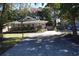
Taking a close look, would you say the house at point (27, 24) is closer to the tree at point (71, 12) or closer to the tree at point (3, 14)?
the tree at point (3, 14)

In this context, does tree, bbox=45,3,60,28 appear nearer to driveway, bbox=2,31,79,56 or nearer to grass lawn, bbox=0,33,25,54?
driveway, bbox=2,31,79,56

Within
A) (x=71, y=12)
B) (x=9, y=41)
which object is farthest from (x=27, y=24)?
(x=71, y=12)

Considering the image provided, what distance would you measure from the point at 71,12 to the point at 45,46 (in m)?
0.65

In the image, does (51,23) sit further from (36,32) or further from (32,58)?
(32,58)

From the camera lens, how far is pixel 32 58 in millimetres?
2990

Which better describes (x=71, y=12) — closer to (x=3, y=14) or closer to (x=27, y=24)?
(x=27, y=24)

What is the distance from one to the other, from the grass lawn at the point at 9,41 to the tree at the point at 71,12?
728 millimetres

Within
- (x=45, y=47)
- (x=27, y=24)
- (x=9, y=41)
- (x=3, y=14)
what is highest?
(x=3, y=14)

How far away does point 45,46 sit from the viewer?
3197mm

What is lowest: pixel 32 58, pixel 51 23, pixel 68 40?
pixel 32 58

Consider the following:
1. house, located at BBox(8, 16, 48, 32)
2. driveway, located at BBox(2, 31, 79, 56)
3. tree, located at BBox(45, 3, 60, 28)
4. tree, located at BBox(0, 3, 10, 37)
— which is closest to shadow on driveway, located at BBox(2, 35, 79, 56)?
driveway, located at BBox(2, 31, 79, 56)

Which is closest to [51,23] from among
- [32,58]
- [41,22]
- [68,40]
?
[41,22]

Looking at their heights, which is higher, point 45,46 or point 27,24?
point 27,24

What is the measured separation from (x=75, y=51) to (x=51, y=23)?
1.83 ft
